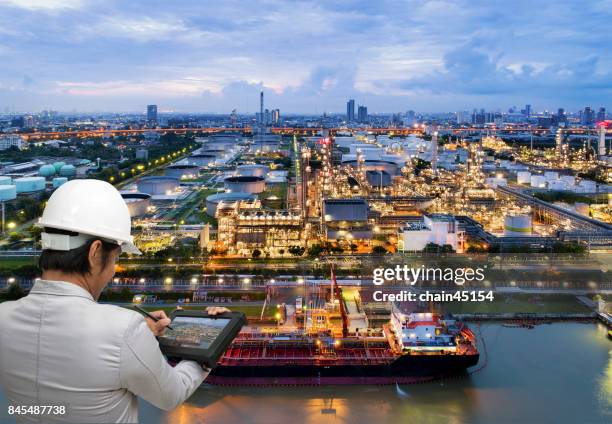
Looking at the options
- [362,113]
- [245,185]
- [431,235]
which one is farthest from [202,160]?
[362,113]

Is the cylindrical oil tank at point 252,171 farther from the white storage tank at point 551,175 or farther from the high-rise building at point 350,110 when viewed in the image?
the high-rise building at point 350,110

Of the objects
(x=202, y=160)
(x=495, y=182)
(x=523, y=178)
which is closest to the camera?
(x=495, y=182)

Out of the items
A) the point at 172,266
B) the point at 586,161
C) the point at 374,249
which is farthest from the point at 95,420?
the point at 586,161

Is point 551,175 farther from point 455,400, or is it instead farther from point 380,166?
point 455,400

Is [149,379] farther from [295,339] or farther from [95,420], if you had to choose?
[295,339]

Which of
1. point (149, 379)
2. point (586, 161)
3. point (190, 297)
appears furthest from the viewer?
point (586, 161)

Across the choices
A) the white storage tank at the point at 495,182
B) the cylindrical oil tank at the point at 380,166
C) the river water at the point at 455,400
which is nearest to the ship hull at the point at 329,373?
the river water at the point at 455,400
